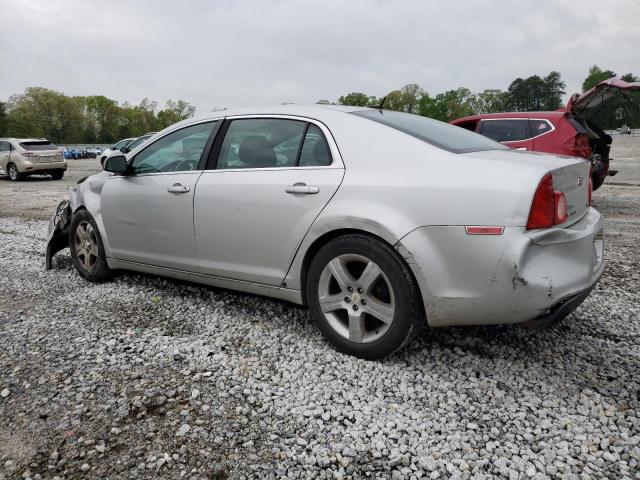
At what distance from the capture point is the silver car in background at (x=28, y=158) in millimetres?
18266

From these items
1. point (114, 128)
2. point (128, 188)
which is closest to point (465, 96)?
point (114, 128)

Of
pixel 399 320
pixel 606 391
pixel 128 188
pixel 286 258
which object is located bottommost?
pixel 606 391

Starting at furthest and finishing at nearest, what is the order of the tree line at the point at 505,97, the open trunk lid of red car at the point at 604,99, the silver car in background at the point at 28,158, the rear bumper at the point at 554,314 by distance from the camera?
the tree line at the point at 505,97
the silver car in background at the point at 28,158
the open trunk lid of red car at the point at 604,99
the rear bumper at the point at 554,314

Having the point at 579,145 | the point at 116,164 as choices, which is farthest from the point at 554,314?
the point at 579,145

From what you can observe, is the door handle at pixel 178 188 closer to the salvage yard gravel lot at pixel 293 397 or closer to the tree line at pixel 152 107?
the salvage yard gravel lot at pixel 293 397

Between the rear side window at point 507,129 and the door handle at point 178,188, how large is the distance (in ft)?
20.8

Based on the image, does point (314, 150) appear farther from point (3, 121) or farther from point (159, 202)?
point (3, 121)

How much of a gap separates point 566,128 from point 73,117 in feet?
345

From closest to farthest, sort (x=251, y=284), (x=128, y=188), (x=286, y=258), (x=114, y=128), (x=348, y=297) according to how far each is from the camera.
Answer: (x=348, y=297), (x=286, y=258), (x=251, y=284), (x=128, y=188), (x=114, y=128)

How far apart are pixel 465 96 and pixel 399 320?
11492cm

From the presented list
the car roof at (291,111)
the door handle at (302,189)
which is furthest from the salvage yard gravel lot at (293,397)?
the car roof at (291,111)

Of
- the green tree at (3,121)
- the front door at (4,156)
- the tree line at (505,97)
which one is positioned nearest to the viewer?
the front door at (4,156)

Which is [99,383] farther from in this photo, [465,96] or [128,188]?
[465,96]

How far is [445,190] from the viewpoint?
2.69 meters
